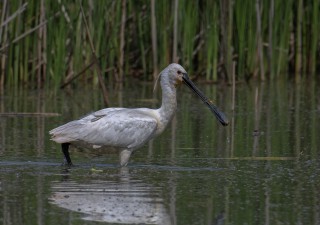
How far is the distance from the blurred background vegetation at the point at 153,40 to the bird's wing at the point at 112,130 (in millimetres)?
4210

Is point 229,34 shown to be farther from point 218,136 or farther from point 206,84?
point 218,136

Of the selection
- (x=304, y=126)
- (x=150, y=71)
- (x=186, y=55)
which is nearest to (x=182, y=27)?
(x=186, y=55)

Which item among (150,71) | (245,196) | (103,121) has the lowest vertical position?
(245,196)

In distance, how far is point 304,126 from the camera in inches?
418

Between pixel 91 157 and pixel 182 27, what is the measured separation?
19.0ft

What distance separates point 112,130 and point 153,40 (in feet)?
19.1

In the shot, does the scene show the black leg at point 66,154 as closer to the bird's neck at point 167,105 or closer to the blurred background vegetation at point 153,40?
the bird's neck at point 167,105

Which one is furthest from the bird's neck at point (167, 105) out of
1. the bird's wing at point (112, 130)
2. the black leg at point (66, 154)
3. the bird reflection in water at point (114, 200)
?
the bird reflection in water at point (114, 200)

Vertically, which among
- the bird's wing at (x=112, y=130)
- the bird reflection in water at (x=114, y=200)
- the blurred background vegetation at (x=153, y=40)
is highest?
the blurred background vegetation at (x=153, y=40)

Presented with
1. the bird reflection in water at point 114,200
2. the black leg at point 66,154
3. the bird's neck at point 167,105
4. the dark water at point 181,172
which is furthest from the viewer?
the bird's neck at point 167,105

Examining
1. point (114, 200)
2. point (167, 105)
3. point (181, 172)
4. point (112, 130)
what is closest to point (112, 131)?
point (112, 130)

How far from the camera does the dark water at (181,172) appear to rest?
6168 millimetres

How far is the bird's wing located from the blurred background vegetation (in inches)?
166

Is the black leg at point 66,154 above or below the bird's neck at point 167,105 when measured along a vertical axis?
below
